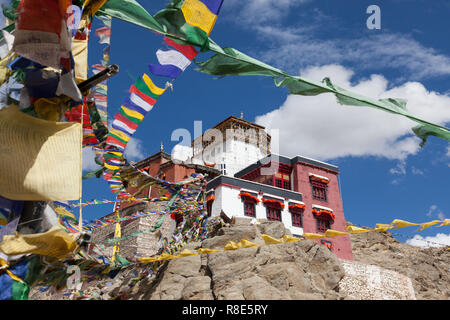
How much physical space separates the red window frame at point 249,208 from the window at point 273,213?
987 mm

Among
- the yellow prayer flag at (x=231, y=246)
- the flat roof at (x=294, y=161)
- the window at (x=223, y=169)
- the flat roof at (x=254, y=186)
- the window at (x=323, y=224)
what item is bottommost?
the yellow prayer flag at (x=231, y=246)

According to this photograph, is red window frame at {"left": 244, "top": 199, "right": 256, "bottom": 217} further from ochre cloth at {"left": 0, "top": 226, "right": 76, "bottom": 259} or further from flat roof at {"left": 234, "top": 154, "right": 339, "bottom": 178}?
ochre cloth at {"left": 0, "top": 226, "right": 76, "bottom": 259}

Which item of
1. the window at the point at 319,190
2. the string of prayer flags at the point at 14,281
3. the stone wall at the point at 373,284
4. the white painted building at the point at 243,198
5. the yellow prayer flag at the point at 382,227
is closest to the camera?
the string of prayer flags at the point at 14,281

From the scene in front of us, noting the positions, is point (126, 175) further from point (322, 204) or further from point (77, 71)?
point (322, 204)

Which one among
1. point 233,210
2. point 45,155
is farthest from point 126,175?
point 233,210

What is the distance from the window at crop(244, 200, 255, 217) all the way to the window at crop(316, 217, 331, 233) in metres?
4.77

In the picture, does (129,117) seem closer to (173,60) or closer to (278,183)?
(173,60)

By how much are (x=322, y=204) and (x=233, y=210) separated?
6.80 metres

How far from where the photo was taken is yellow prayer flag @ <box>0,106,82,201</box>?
766cm

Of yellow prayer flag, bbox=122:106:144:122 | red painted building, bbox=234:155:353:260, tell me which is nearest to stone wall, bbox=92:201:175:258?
red painted building, bbox=234:155:353:260

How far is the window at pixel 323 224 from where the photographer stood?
27.5 meters

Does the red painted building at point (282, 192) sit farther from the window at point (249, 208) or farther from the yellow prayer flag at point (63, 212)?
the yellow prayer flag at point (63, 212)

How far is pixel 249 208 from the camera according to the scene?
26.1 m

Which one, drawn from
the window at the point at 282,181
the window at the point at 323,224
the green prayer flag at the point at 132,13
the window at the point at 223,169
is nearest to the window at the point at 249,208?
the window at the point at 282,181
